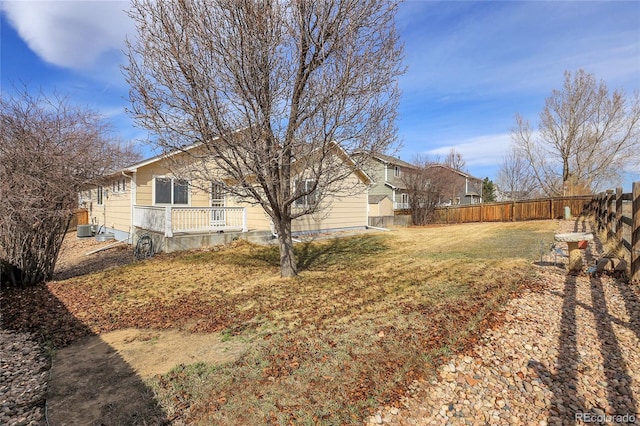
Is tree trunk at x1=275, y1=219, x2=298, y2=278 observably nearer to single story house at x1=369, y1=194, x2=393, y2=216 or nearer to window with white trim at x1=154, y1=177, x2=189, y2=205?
window with white trim at x1=154, y1=177, x2=189, y2=205

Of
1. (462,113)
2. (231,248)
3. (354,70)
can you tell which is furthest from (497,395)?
(462,113)

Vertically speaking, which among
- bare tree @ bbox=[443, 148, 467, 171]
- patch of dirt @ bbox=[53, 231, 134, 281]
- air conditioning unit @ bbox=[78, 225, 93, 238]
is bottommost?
patch of dirt @ bbox=[53, 231, 134, 281]

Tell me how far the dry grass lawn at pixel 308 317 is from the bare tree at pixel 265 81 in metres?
2.38

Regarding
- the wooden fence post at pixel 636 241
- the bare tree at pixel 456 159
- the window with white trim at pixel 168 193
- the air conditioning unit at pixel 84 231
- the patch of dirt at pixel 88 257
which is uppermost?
the bare tree at pixel 456 159

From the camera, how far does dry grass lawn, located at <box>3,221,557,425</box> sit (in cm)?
286

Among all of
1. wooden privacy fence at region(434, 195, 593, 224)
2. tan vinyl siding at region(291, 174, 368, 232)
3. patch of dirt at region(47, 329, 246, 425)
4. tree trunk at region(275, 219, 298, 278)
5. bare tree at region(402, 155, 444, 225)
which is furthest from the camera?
bare tree at region(402, 155, 444, 225)

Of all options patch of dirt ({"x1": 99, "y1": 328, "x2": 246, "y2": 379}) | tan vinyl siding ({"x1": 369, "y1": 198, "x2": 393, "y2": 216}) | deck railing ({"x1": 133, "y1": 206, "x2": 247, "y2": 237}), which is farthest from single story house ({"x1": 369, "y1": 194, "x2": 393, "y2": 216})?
patch of dirt ({"x1": 99, "y1": 328, "x2": 246, "y2": 379})

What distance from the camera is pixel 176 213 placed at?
12.0 metres

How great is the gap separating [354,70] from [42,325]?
6746 millimetres

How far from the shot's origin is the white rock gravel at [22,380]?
281 centimetres

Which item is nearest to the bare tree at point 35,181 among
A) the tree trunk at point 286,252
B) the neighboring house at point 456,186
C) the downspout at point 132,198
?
the tree trunk at point 286,252

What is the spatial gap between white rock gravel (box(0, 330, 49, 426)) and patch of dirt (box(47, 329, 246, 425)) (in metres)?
0.10

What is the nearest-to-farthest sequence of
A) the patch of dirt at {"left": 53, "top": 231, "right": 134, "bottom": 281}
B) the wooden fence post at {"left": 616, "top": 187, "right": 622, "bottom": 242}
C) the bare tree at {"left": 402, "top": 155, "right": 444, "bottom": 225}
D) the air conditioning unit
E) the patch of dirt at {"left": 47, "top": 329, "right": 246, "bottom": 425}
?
the patch of dirt at {"left": 47, "top": 329, "right": 246, "bottom": 425} < the wooden fence post at {"left": 616, "top": 187, "right": 622, "bottom": 242} < the patch of dirt at {"left": 53, "top": 231, "right": 134, "bottom": 281} < the air conditioning unit < the bare tree at {"left": 402, "top": 155, "right": 444, "bottom": 225}

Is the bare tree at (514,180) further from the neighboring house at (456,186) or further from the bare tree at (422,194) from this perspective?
the bare tree at (422,194)
